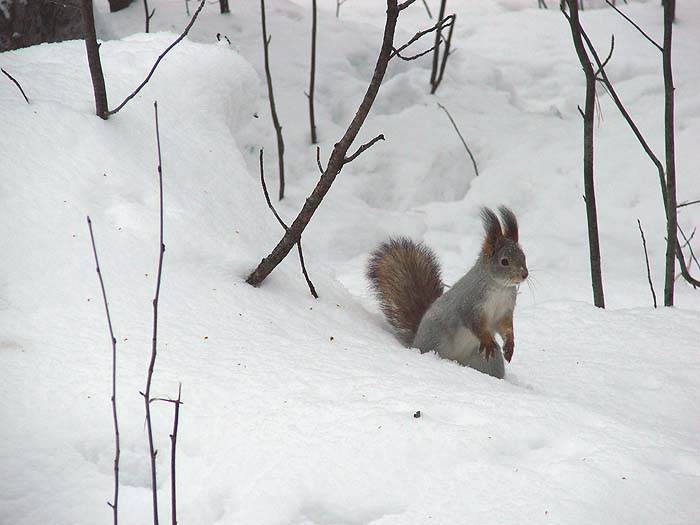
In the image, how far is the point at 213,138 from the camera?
116 inches

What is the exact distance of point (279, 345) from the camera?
80.0 inches

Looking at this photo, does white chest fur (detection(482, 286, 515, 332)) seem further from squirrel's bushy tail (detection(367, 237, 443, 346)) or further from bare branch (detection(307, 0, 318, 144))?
bare branch (detection(307, 0, 318, 144))

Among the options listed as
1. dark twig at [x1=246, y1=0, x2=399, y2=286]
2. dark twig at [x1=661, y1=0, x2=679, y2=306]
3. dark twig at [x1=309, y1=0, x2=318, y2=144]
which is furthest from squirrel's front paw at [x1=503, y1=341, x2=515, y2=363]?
dark twig at [x1=309, y1=0, x2=318, y2=144]

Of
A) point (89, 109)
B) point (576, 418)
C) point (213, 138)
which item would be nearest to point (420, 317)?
point (213, 138)

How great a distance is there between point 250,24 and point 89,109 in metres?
3.67

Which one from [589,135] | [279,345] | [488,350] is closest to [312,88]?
[589,135]

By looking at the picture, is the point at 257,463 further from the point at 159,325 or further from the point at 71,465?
the point at 159,325

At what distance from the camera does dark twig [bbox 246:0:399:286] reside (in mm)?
2266

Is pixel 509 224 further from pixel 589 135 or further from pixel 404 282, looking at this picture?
pixel 589 135

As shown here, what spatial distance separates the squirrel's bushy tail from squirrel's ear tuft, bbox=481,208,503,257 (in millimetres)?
386

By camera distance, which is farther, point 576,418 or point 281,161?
point 281,161

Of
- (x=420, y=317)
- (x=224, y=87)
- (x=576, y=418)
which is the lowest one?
(x=420, y=317)

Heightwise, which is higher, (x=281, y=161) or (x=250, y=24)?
(x=250, y=24)

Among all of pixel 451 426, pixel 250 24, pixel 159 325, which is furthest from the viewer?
pixel 250 24
